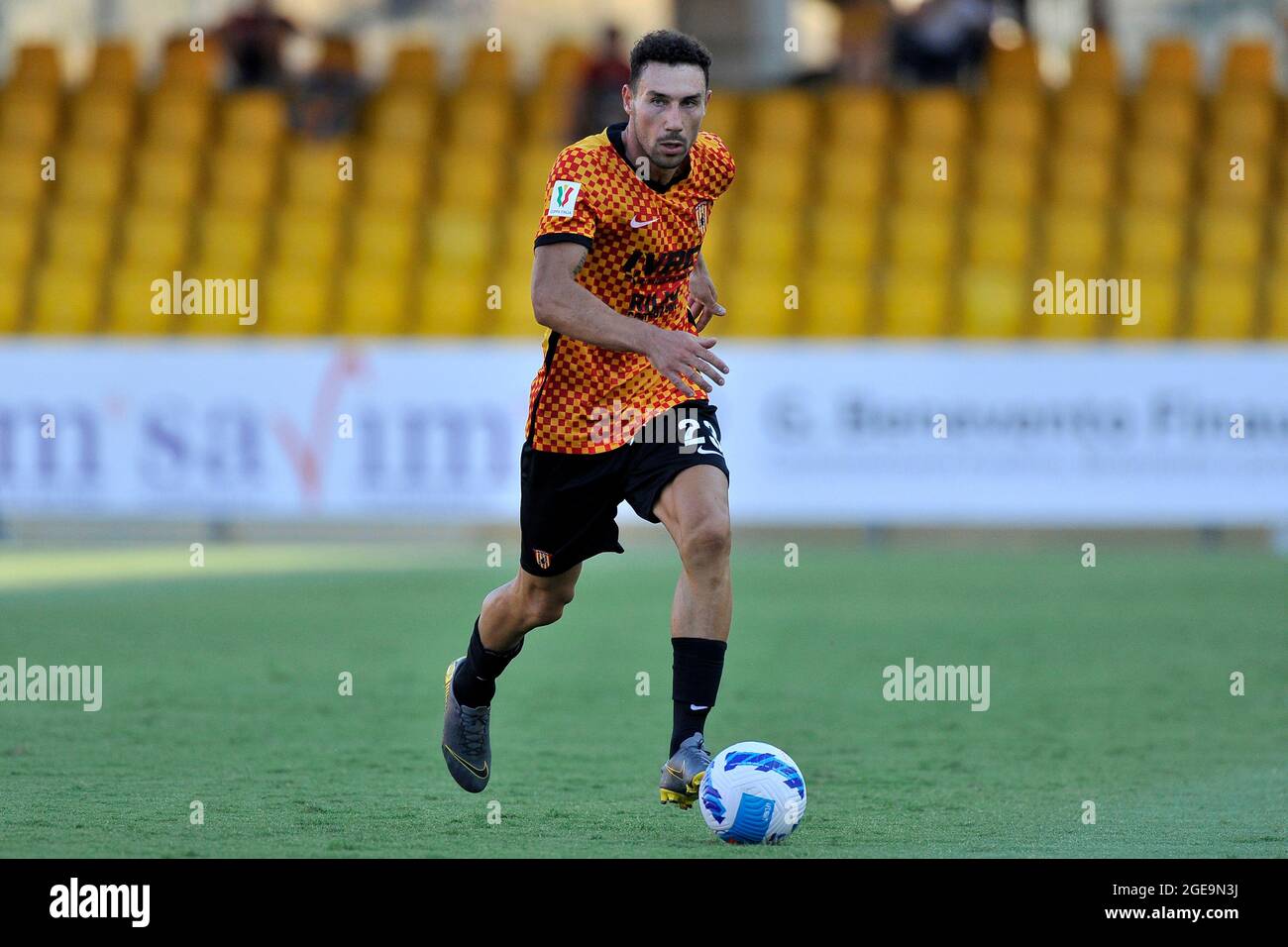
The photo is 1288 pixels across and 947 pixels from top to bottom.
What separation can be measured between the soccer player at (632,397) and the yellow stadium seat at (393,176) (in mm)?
11805

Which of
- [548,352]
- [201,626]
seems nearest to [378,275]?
[201,626]

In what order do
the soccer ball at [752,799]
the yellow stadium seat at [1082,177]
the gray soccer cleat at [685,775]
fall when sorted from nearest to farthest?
the soccer ball at [752,799]
the gray soccer cleat at [685,775]
the yellow stadium seat at [1082,177]

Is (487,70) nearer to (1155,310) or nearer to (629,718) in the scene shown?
(1155,310)

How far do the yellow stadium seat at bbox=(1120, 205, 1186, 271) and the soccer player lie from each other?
37.5 ft

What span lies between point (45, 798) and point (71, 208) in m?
12.9

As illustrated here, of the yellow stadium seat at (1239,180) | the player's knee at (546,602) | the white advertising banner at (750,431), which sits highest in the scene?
the yellow stadium seat at (1239,180)

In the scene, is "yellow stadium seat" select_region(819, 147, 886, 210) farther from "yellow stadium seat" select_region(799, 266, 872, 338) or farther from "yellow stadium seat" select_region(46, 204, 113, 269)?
"yellow stadium seat" select_region(46, 204, 113, 269)

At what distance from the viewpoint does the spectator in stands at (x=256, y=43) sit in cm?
1892

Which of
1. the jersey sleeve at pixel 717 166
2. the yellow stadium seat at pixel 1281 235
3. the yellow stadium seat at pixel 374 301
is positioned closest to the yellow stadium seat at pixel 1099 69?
the yellow stadium seat at pixel 1281 235

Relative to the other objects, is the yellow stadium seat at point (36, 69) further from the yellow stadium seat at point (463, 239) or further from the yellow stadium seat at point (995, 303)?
the yellow stadium seat at point (995, 303)

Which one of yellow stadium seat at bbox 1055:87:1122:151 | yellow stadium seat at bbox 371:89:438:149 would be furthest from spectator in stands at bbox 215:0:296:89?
yellow stadium seat at bbox 1055:87:1122:151

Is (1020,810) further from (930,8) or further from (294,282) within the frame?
(930,8)

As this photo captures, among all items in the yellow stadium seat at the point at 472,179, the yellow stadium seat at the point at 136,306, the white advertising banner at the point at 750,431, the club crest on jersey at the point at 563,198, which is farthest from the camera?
the yellow stadium seat at the point at 472,179

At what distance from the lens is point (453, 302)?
56.9 feet
